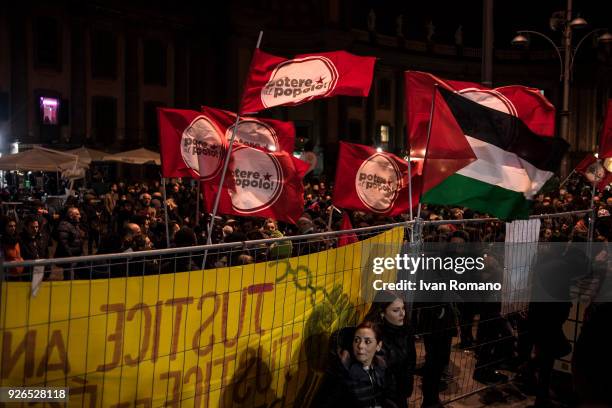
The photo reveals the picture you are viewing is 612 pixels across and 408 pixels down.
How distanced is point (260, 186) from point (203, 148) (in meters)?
0.80

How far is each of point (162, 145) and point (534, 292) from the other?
4305 mm

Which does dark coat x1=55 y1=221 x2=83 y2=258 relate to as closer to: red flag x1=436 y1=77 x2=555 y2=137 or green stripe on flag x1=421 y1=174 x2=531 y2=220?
green stripe on flag x1=421 y1=174 x2=531 y2=220

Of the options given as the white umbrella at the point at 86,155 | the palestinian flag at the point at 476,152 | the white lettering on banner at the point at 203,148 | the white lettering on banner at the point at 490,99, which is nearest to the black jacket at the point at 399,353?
the palestinian flag at the point at 476,152

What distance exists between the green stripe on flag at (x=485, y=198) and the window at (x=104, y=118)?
32.0 metres

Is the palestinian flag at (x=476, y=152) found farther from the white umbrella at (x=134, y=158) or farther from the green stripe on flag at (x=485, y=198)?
the white umbrella at (x=134, y=158)

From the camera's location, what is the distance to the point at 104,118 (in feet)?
113

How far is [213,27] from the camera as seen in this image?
131 ft

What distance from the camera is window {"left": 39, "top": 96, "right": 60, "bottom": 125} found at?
31.1 metres

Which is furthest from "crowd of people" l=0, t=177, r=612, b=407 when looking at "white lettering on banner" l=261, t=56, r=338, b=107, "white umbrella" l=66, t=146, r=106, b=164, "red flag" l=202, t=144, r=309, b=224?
"white umbrella" l=66, t=146, r=106, b=164

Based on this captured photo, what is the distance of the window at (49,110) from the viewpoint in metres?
31.1

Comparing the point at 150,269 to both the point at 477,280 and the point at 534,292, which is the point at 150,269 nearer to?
the point at 477,280

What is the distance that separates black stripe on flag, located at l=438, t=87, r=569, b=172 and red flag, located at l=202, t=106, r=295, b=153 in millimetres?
2787

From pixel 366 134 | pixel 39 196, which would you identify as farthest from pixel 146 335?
pixel 366 134
